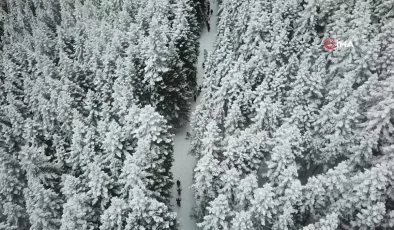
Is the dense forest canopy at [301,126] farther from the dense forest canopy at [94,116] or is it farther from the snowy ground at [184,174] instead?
the dense forest canopy at [94,116]

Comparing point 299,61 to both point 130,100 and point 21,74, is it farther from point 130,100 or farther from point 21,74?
point 21,74

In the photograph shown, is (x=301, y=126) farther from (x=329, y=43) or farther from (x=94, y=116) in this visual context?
(x=94, y=116)

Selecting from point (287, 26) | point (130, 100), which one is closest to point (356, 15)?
point (287, 26)

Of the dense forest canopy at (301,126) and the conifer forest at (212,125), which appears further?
the conifer forest at (212,125)

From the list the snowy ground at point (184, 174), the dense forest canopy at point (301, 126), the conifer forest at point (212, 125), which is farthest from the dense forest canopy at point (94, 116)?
the dense forest canopy at point (301, 126)

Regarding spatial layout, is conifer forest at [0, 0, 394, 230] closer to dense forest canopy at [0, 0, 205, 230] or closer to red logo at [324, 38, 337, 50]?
dense forest canopy at [0, 0, 205, 230]

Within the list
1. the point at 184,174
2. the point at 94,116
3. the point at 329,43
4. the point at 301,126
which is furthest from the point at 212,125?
the point at 329,43
